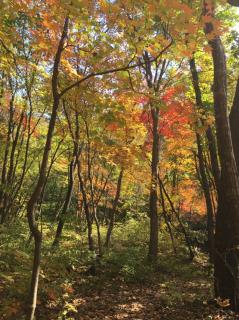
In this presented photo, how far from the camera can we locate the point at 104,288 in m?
8.47

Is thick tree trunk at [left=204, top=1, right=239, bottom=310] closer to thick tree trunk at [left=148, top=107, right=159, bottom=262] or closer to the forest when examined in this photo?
the forest

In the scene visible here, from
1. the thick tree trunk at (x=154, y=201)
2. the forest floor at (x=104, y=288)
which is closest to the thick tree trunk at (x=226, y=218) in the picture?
the forest floor at (x=104, y=288)

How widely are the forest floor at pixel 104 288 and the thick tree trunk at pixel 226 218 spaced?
1.61ft

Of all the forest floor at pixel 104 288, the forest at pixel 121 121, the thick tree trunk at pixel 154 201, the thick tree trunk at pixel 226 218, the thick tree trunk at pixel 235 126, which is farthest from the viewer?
the thick tree trunk at pixel 154 201

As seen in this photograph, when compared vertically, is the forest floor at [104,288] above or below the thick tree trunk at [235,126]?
below

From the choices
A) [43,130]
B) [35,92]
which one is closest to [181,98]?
[35,92]

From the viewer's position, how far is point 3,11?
16.6 ft

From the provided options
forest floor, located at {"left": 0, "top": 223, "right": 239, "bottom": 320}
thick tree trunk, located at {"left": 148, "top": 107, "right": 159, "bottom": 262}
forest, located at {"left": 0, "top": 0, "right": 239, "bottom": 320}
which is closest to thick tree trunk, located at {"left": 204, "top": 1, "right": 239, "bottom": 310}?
forest, located at {"left": 0, "top": 0, "right": 239, "bottom": 320}

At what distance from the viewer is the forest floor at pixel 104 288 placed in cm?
618

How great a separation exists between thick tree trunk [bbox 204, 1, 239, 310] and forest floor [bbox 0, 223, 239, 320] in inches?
19.3

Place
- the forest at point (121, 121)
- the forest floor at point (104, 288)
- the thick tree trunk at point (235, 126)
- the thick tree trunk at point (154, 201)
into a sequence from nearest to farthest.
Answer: the forest at point (121, 121)
the forest floor at point (104, 288)
the thick tree trunk at point (235, 126)
the thick tree trunk at point (154, 201)

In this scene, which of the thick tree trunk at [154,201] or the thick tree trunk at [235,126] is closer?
the thick tree trunk at [235,126]

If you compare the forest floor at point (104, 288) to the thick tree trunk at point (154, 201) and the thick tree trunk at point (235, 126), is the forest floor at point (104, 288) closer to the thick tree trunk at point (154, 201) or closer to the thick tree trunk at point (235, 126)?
the thick tree trunk at point (154, 201)

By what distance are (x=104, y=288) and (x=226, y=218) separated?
12.2 ft
